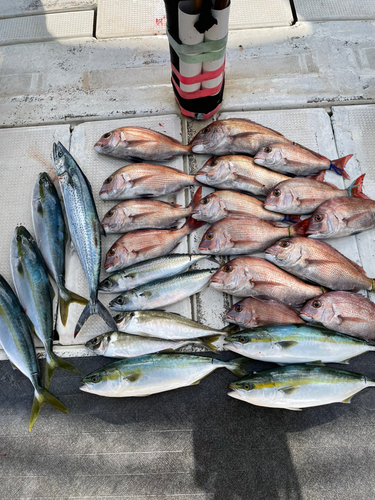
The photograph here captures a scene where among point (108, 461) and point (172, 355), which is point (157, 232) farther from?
point (108, 461)

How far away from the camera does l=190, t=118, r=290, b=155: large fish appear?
8.61 feet

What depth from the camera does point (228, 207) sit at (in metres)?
Result: 2.48

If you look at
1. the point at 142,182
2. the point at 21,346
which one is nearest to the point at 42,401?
the point at 21,346

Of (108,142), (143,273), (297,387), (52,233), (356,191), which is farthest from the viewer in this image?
(108,142)

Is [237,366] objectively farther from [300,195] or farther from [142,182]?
[142,182]

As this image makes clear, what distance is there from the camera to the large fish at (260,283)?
2301 millimetres

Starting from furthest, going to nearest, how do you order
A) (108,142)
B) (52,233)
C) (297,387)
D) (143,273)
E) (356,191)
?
(108,142) → (356,191) → (52,233) → (143,273) → (297,387)

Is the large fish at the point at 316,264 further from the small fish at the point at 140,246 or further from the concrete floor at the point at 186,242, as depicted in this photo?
the small fish at the point at 140,246

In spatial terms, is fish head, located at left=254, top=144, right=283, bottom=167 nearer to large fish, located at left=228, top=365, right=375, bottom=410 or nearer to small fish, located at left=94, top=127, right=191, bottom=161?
small fish, located at left=94, top=127, right=191, bottom=161

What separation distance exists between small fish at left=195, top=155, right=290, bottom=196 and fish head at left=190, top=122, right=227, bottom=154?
143mm

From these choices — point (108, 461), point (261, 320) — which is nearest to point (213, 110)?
point (261, 320)

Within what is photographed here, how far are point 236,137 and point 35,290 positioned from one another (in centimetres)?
178

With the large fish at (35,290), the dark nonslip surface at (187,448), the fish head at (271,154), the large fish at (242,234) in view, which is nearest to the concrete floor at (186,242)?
the dark nonslip surface at (187,448)

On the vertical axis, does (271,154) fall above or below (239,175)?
above
